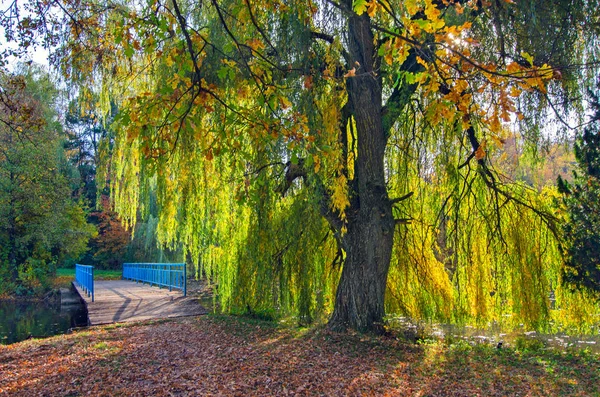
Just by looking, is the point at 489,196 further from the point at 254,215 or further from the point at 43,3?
the point at 43,3

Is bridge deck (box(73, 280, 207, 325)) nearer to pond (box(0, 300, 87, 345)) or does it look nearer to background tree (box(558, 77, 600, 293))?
pond (box(0, 300, 87, 345))

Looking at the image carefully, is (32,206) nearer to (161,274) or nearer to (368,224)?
(161,274)

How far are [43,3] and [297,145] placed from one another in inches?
113

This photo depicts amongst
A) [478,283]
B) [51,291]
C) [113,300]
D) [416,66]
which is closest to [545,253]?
[478,283]

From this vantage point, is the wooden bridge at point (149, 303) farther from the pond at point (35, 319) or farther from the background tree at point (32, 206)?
the background tree at point (32, 206)

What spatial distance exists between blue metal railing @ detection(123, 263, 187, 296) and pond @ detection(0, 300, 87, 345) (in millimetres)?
2074

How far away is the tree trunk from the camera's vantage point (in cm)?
589

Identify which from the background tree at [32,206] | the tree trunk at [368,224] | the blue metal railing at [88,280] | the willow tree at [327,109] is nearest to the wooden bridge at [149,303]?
the blue metal railing at [88,280]

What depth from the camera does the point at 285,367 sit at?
15.0 feet

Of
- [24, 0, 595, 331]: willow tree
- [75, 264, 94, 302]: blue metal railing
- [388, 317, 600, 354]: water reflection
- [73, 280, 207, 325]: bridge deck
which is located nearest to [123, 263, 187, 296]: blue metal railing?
[73, 280, 207, 325]: bridge deck

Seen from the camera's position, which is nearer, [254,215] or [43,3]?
[43,3]

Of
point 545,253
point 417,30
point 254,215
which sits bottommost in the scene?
point 545,253

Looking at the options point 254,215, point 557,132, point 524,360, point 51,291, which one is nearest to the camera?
point 524,360

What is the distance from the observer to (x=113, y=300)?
36.2ft
